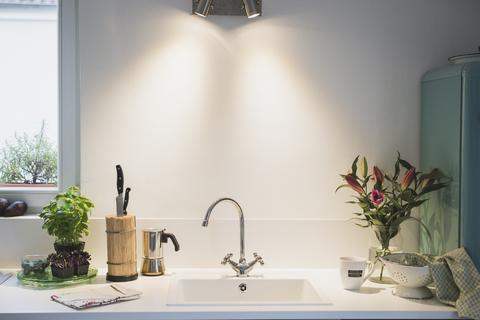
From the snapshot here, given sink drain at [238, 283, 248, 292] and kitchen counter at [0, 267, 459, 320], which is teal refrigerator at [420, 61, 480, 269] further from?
sink drain at [238, 283, 248, 292]

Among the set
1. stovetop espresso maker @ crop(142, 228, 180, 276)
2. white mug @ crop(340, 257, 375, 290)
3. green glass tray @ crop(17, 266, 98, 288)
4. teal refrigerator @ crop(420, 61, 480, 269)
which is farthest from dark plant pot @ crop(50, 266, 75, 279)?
teal refrigerator @ crop(420, 61, 480, 269)

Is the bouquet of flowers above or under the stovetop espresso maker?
above

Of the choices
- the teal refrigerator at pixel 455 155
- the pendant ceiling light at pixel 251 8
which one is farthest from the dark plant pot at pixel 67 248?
the teal refrigerator at pixel 455 155

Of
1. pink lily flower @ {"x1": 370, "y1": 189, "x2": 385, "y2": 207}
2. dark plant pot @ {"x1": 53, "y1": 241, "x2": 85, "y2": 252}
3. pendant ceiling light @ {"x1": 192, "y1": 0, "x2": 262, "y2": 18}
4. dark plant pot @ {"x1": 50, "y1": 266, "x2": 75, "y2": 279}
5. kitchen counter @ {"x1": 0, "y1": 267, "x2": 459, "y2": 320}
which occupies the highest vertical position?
pendant ceiling light @ {"x1": 192, "y1": 0, "x2": 262, "y2": 18}

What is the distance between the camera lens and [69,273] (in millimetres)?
1732

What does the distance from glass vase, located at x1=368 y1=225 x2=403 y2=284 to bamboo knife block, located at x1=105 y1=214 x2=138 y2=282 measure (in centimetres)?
98

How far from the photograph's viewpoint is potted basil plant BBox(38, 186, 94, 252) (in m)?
1.78

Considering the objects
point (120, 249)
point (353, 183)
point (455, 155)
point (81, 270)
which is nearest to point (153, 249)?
point (120, 249)

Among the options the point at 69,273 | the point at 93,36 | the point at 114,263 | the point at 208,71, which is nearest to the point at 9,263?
the point at 69,273

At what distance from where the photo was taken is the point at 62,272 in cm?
172

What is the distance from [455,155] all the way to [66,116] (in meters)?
1.68

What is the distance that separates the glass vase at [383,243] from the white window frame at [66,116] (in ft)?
Answer: 4.45

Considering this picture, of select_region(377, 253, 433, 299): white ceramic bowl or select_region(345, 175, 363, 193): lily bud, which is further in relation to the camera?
select_region(345, 175, 363, 193): lily bud

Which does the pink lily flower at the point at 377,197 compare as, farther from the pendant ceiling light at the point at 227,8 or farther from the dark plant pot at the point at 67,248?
the dark plant pot at the point at 67,248
